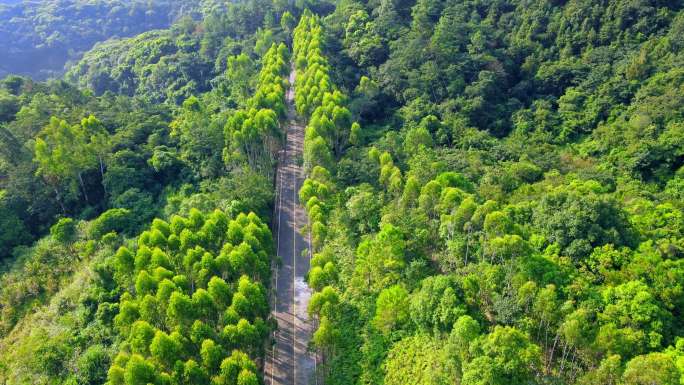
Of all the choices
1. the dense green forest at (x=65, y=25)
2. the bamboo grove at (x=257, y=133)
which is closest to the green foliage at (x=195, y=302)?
the bamboo grove at (x=257, y=133)

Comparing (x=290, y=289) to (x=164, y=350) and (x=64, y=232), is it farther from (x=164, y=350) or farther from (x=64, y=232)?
(x=64, y=232)

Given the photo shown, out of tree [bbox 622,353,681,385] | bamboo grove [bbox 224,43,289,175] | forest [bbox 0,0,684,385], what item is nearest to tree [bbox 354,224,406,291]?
forest [bbox 0,0,684,385]

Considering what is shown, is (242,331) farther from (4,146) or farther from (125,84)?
(125,84)

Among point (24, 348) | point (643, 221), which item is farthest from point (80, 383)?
point (643, 221)

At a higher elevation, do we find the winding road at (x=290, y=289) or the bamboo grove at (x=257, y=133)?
the bamboo grove at (x=257, y=133)

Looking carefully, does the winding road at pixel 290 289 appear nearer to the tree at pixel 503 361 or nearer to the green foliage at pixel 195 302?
the green foliage at pixel 195 302
